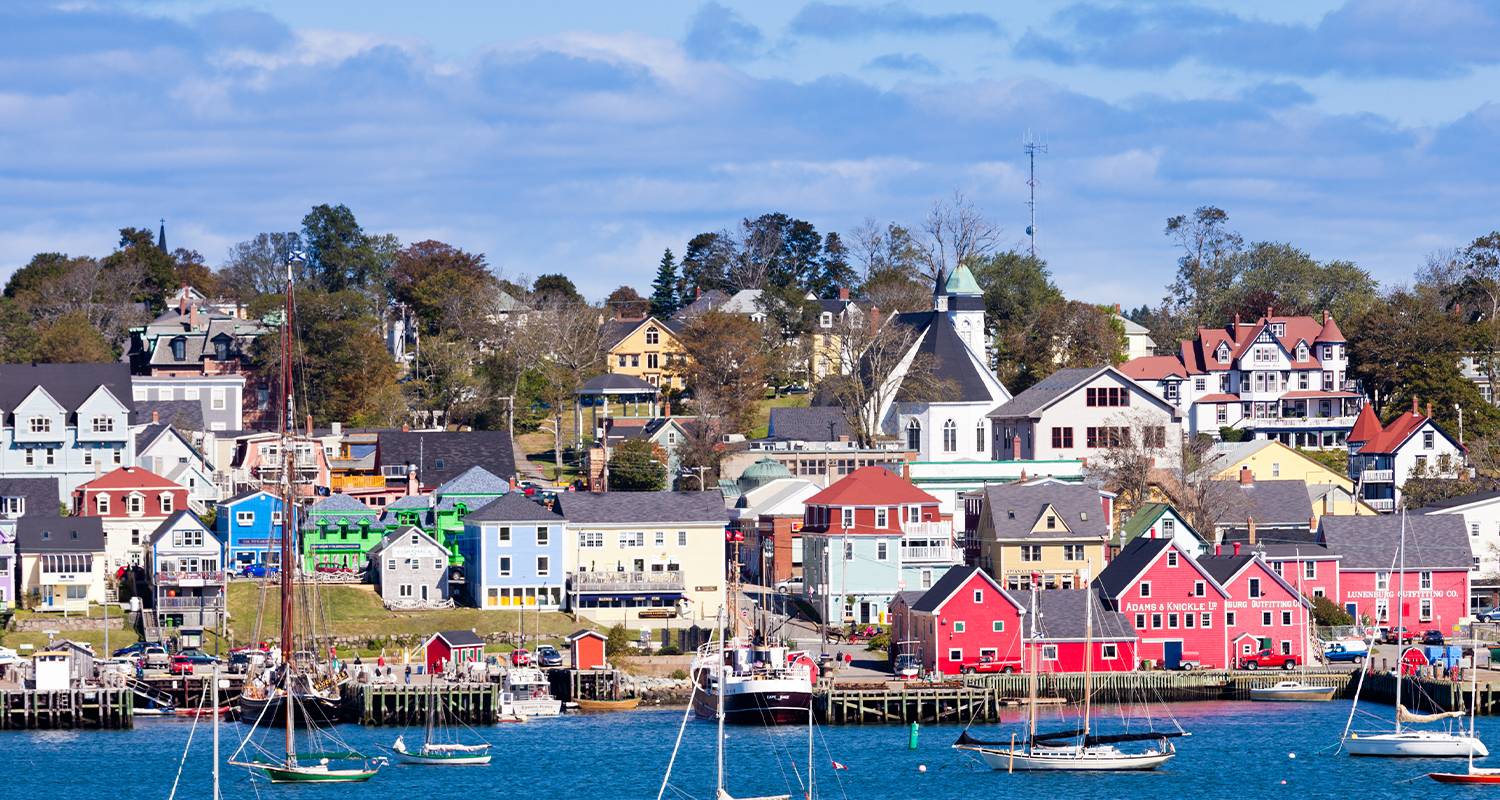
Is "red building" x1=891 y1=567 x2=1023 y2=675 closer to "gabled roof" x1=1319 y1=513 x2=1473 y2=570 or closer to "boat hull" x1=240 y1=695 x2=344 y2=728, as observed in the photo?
"gabled roof" x1=1319 y1=513 x2=1473 y2=570

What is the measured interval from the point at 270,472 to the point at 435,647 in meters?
26.2

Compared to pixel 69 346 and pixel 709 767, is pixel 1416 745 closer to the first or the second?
pixel 709 767

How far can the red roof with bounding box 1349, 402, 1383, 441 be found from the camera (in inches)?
4715

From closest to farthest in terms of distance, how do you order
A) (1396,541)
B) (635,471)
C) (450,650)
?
(450,650), (1396,541), (635,471)

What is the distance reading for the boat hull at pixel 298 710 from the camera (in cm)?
7969

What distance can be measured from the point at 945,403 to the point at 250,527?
37.8m

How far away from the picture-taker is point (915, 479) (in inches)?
4469

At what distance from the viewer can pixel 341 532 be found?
337 ft

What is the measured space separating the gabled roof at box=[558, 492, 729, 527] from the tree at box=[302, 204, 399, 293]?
198 feet

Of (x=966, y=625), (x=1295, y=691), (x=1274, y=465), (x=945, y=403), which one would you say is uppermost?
(x=945, y=403)

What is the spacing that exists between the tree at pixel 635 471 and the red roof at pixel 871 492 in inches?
475

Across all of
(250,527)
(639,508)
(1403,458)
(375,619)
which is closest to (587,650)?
(375,619)

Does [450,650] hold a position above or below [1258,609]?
below

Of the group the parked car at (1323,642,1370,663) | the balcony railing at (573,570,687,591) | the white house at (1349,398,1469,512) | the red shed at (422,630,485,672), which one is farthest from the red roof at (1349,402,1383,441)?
the red shed at (422,630,485,672)
